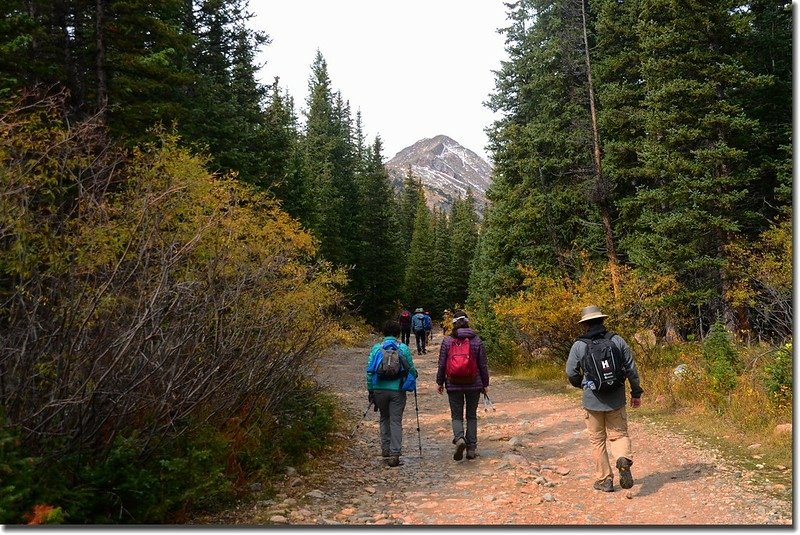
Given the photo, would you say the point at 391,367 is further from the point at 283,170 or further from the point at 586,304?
the point at 283,170

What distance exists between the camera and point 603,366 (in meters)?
5.92

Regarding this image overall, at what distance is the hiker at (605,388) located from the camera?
19.5ft

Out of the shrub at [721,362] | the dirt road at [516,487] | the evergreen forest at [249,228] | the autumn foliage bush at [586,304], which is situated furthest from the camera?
the autumn foliage bush at [586,304]

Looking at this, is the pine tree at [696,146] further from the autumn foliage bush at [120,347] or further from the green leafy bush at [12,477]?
the green leafy bush at [12,477]

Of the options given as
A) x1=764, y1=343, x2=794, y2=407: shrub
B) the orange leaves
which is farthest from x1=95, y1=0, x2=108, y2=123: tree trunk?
x1=764, y1=343, x2=794, y2=407: shrub

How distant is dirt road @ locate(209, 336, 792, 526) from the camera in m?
5.29

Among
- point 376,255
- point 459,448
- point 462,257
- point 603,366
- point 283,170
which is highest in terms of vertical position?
point 283,170

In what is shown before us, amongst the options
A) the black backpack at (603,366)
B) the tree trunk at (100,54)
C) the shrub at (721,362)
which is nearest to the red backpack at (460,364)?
the black backpack at (603,366)

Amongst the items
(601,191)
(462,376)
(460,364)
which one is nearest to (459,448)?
(462,376)

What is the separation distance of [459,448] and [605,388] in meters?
2.39

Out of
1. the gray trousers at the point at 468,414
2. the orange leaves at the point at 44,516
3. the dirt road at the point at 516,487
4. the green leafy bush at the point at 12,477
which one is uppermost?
the green leafy bush at the point at 12,477

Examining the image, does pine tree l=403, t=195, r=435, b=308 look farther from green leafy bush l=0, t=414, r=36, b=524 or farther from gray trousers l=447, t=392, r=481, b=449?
green leafy bush l=0, t=414, r=36, b=524

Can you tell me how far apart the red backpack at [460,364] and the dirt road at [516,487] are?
113cm

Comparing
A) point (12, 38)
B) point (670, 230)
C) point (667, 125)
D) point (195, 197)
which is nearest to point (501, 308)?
point (670, 230)
